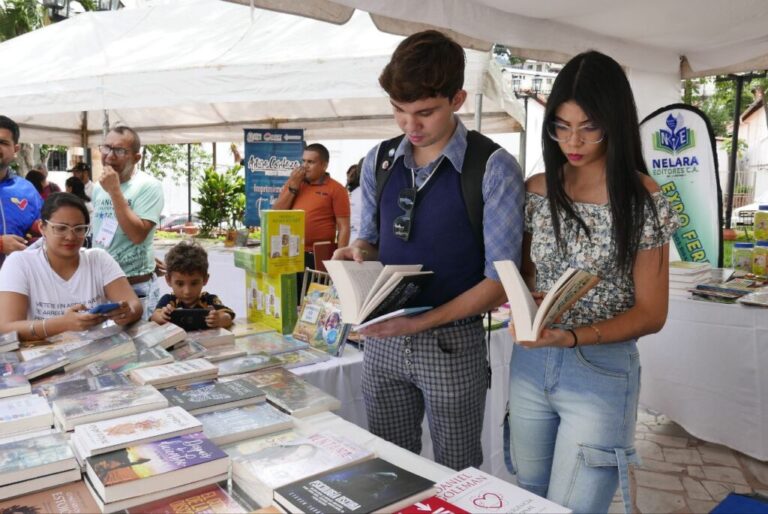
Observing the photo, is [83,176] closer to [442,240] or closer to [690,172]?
[690,172]

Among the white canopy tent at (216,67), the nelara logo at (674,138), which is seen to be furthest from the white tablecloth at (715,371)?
the white canopy tent at (216,67)

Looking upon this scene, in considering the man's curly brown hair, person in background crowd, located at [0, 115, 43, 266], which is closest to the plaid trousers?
the man's curly brown hair

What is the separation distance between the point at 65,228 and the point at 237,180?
19.1 feet

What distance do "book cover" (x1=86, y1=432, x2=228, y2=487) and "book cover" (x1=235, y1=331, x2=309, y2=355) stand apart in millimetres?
900

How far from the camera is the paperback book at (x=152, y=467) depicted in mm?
974

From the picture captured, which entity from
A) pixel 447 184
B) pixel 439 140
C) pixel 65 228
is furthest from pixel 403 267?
pixel 65 228

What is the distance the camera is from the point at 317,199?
4527 mm

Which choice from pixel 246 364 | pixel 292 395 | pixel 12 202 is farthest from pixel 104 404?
pixel 12 202

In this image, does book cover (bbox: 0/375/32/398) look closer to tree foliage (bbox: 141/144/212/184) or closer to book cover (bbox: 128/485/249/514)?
book cover (bbox: 128/485/249/514)

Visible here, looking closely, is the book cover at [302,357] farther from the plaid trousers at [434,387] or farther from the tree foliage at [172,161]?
the tree foliage at [172,161]

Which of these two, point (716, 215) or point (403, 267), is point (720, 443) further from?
point (403, 267)

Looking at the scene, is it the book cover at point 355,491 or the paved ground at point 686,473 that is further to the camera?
the paved ground at point 686,473

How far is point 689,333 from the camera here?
327 cm

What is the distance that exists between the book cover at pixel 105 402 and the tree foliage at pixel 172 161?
1646 cm
